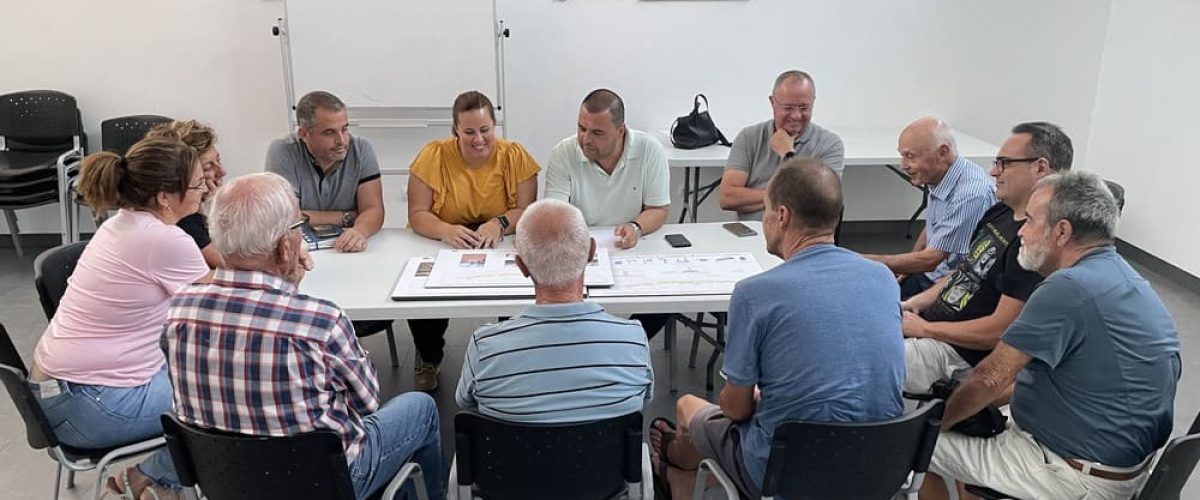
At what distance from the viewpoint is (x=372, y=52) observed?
188 inches

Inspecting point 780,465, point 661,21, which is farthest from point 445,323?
point 661,21

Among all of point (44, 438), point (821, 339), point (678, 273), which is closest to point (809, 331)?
point (821, 339)

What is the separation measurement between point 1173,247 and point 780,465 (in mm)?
4081

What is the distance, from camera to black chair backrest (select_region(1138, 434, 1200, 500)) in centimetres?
173

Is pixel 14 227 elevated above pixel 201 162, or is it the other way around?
pixel 201 162

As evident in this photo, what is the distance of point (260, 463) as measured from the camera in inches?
67.2

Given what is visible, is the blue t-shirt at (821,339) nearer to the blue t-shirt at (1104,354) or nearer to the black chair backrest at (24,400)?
the blue t-shirt at (1104,354)

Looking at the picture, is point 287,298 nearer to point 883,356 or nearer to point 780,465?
point 780,465

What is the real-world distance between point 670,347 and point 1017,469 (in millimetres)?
1718

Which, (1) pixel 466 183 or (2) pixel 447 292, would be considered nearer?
(2) pixel 447 292

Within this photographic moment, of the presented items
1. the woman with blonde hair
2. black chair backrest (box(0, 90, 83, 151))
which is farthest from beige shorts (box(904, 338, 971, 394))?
black chair backrest (box(0, 90, 83, 151))

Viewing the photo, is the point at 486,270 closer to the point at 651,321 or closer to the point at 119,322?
the point at 651,321

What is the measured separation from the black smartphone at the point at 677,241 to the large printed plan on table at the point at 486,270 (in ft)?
0.85

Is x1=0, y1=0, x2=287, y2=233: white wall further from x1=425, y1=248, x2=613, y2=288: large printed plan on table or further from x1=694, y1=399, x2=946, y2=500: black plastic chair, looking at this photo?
x1=694, y1=399, x2=946, y2=500: black plastic chair
